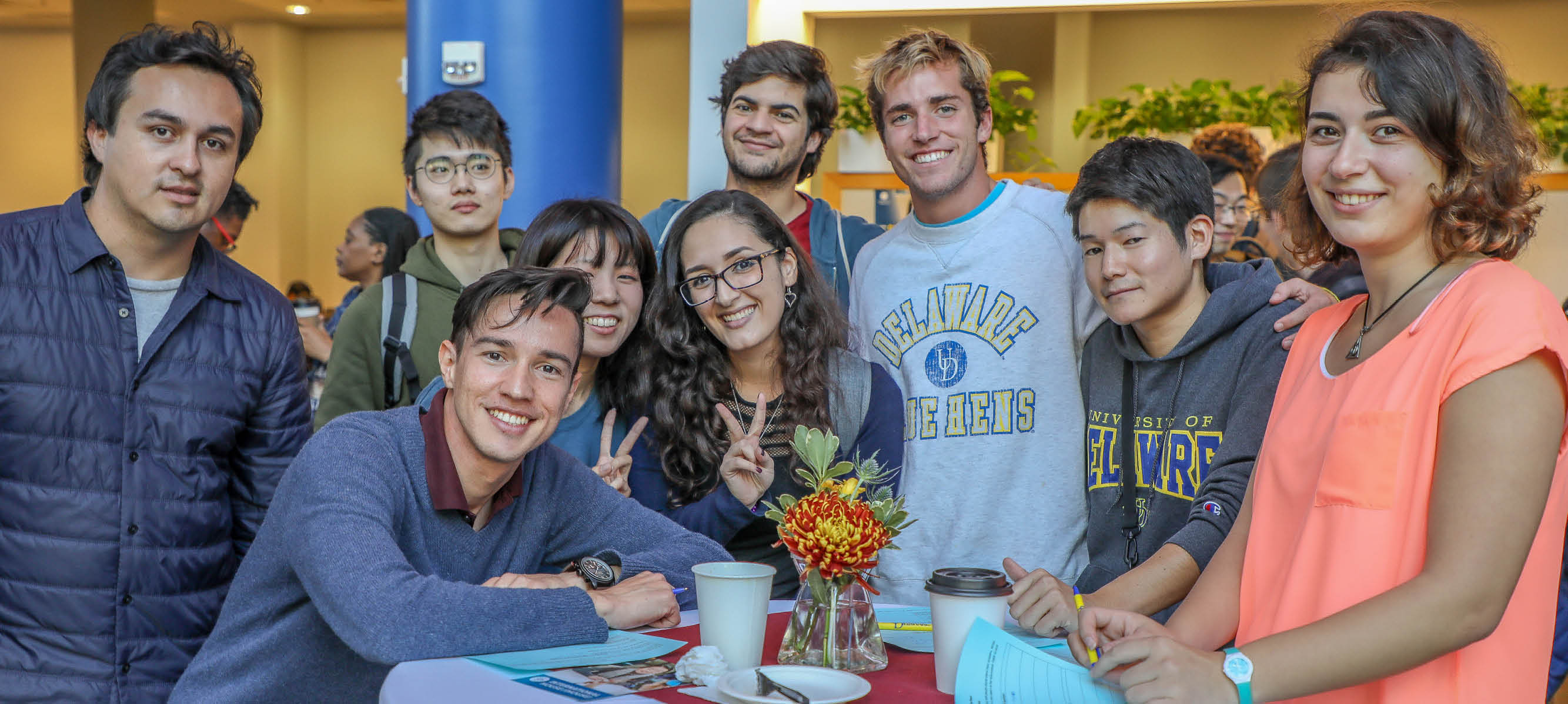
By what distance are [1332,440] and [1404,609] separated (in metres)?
0.23

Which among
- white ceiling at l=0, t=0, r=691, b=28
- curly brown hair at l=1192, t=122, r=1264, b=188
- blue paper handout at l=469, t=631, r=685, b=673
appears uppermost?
white ceiling at l=0, t=0, r=691, b=28

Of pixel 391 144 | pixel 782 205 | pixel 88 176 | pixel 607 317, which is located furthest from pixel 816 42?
pixel 391 144

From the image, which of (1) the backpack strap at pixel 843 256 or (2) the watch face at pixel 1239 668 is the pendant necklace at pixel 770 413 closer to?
(1) the backpack strap at pixel 843 256

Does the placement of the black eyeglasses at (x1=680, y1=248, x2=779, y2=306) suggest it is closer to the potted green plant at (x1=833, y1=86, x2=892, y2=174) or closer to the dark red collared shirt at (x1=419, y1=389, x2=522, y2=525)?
the dark red collared shirt at (x1=419, y1=389, x2=522, y2=525)

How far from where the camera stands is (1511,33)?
7.65 m

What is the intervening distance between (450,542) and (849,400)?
3.20 ft

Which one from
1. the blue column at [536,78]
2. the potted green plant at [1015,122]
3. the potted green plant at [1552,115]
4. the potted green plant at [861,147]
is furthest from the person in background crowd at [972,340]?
the potted green plant at [1552,115]

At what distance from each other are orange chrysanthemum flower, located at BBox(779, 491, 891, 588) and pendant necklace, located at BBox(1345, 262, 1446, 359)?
0.66 m

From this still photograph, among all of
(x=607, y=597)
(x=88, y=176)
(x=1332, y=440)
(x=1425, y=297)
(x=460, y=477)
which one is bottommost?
(x=607, y=597)

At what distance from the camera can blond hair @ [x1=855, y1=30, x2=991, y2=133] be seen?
2.86 metres

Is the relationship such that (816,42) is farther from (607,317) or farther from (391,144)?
(391,144)

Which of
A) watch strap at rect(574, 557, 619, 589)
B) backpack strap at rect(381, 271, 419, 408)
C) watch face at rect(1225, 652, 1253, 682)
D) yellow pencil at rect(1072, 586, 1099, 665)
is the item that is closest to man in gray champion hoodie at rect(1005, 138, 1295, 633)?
yellow pencil at rect(1072, 586, 1099, 665)

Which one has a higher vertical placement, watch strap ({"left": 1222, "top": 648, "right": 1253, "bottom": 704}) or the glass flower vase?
watch strap ({"left": 1222, "top": 648, "right": 1253, "bottom": 704})

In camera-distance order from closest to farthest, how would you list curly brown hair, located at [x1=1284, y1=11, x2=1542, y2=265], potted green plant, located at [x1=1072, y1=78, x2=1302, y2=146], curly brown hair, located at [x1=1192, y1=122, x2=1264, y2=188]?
curly brown hair, located at [x1=1284, y1=11, x2=1542, y2=265], curly brown hair, located at [x1=1192, y1=122, x2=1264, y2=188], potted green plant, located at [x1=1072, y1=78, x2=1302, y2=146]
